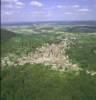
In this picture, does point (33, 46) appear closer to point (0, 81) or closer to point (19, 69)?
point (19, 69)

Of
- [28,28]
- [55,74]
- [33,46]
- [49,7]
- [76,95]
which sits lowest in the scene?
[76,95]

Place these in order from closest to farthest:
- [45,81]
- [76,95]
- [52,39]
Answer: [76,95] < [45,81] < [52,39]

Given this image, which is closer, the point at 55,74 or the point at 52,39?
the point at 55,74

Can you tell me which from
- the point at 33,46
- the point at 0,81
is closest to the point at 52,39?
the point at 33,46

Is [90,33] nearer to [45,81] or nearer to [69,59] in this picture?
[69,59]

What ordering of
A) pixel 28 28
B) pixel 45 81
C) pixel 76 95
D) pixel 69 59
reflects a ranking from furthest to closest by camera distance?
pixel 28 28, pixel 69 59, pixel 45 81, pixel 76 95

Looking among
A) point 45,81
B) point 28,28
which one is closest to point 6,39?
point 28,28

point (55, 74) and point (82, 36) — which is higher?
point (82, 36)

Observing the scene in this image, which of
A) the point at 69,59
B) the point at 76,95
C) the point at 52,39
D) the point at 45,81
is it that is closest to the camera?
the point at 76,95

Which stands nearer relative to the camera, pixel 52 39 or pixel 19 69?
pixel 19 69
